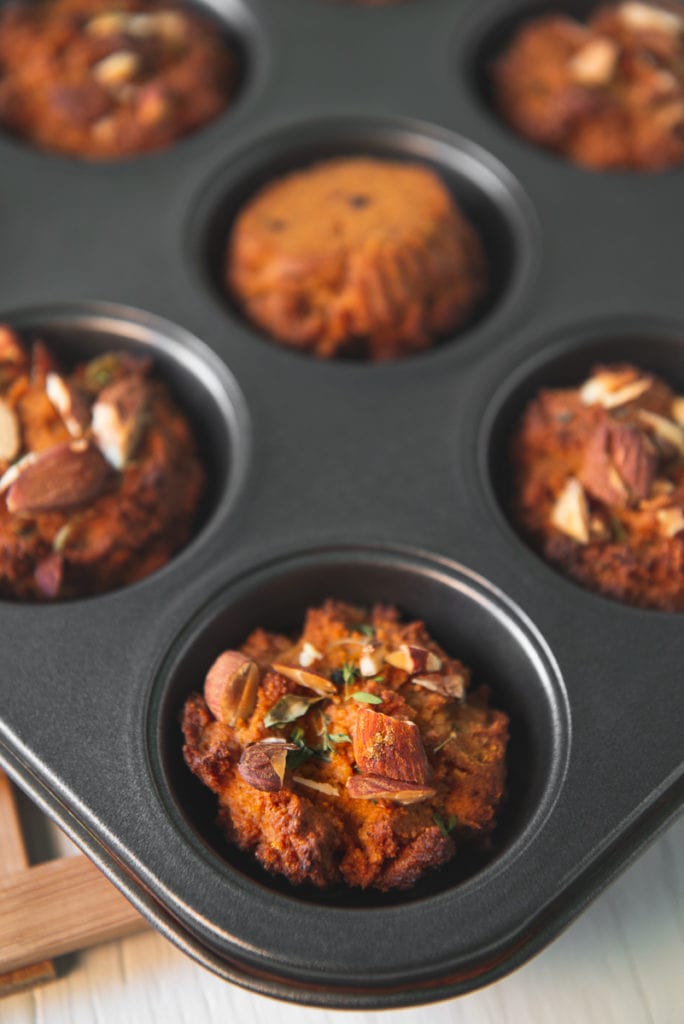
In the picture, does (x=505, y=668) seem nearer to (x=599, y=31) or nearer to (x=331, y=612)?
(x=331, y=612)

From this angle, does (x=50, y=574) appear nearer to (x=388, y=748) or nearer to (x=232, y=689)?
(x=232, y=689)

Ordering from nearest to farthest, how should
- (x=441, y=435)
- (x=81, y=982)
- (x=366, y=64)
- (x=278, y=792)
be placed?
(x=278, y=792) → (x=81, y=982) → (x=441, y=435) → (x=366, y=64)

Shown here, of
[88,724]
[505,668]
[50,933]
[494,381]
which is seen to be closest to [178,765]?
[88,724]

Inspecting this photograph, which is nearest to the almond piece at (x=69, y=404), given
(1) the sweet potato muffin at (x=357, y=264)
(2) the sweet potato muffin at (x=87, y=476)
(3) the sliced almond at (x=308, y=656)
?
(2) the sweet potato muffin at (x=87, y=476)

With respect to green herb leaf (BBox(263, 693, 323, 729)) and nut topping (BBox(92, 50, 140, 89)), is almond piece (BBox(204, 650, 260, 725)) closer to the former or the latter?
green herb leaf (BBox(263, 693, 323, 729))

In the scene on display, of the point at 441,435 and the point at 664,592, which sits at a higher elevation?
the point at 441,435

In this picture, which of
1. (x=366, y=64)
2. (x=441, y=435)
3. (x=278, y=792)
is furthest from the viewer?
(x=366, y=64)

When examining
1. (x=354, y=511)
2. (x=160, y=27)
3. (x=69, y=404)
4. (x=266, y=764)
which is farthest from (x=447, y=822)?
(x=160, y=27)

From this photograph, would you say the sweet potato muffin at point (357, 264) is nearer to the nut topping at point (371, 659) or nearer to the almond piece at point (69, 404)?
the almond piece at point (69, 404)
